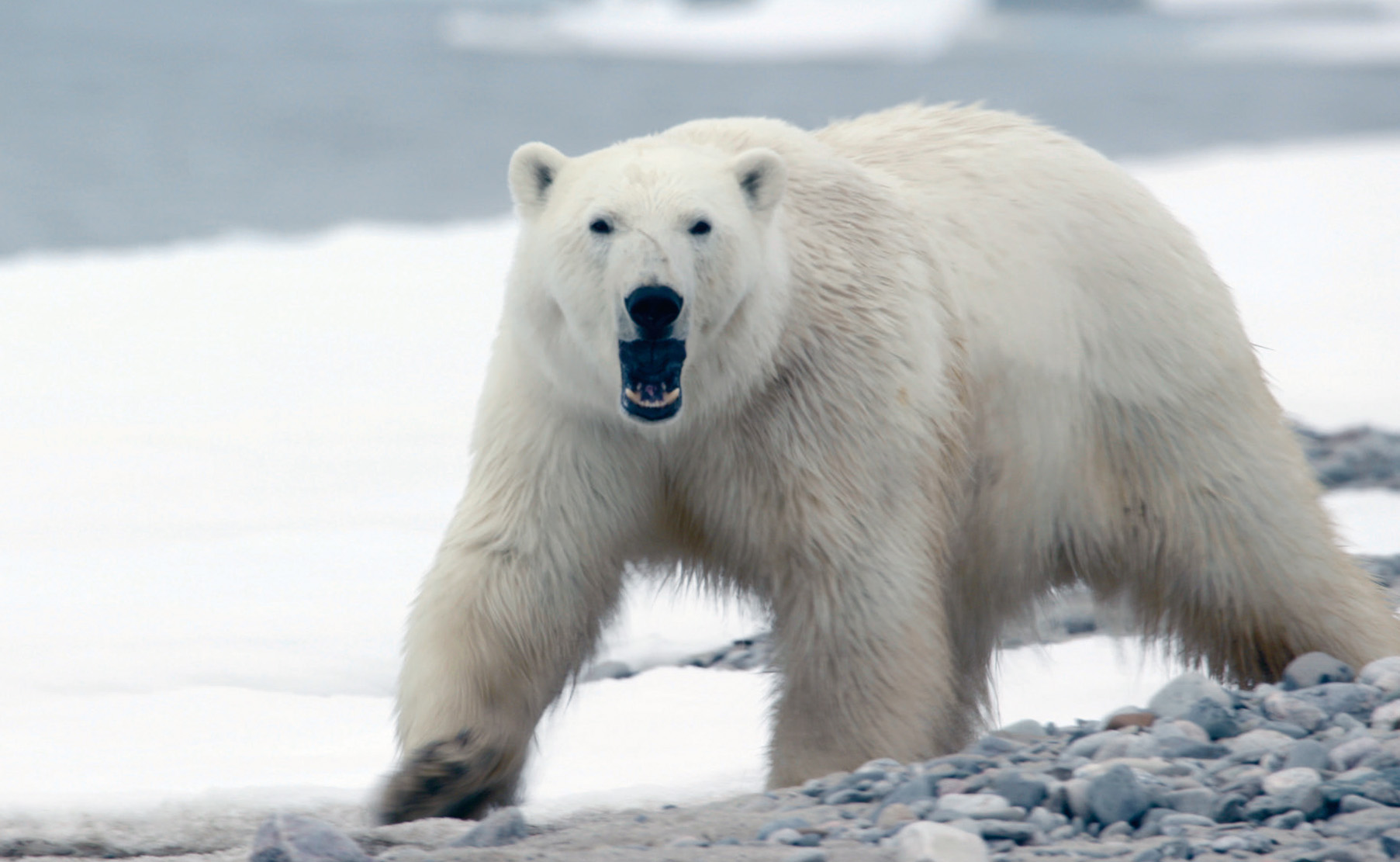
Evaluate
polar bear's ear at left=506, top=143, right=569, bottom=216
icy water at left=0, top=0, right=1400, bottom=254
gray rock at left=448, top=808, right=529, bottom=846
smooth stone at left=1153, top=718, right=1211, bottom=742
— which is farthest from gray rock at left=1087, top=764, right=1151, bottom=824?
icy water at left=0, top=0, right=1400, bottom=254

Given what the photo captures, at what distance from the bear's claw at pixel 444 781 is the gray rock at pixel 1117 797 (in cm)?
140

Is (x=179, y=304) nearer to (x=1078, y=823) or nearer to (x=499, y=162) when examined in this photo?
(x=1078, y=823)

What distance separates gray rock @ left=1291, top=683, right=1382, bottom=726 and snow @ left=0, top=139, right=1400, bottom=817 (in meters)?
1.01

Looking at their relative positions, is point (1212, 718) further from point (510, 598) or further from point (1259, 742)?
point (510, 598)

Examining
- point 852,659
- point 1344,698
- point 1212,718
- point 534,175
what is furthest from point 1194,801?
point 534,175

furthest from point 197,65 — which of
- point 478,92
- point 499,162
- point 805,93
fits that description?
point 499,162

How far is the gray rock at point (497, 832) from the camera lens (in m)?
3.23

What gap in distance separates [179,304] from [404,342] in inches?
99.0

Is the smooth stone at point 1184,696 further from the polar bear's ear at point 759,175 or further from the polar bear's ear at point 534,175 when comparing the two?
the polar bear's ear at point 534,175

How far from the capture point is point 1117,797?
120 inches

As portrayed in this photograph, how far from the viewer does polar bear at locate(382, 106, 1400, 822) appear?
12.3 feet

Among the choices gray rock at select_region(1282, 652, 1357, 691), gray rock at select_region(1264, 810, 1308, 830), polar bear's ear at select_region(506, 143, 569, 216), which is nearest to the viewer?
gray rock at select_region(1264, 810, 1308, 830)

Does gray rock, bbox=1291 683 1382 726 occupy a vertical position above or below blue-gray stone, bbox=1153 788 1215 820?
above

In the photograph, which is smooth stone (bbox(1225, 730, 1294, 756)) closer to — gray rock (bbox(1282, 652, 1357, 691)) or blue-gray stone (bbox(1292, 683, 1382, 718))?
blue-gray stone (bbox(1292, 683, 1382, 718))
